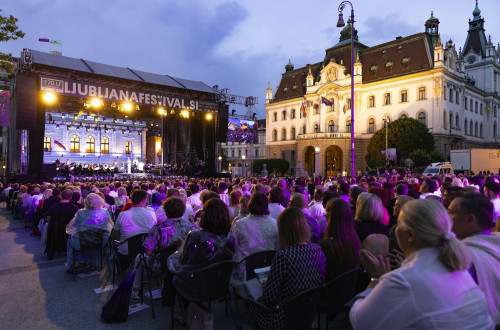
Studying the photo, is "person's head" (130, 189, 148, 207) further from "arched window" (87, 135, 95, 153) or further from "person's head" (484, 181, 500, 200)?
"arched window" (87, 135, 95, 153)

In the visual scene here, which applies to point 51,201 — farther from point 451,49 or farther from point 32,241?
point 451,49

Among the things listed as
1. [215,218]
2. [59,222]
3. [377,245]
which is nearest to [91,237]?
[59,222]

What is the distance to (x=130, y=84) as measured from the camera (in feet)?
71.2

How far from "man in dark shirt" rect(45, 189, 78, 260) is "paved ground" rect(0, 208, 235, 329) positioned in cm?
32

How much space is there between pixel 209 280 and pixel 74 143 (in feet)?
138

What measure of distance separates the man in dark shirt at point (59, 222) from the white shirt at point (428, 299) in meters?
7.33

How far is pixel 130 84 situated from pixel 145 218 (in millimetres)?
18248

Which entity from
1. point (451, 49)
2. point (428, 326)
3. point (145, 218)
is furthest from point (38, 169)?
point (451, 49)

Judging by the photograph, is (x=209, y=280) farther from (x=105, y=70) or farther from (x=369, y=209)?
(x=105, y=70)

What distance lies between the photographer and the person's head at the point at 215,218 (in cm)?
380

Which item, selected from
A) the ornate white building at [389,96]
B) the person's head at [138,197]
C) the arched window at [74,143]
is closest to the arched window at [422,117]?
the ornate white building at [389,96]

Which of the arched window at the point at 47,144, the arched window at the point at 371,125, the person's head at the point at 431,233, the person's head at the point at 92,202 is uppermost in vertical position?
the arched window at the point at 371,125

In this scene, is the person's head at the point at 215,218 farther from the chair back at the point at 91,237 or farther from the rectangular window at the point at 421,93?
the rectangular window at the point at 421,93

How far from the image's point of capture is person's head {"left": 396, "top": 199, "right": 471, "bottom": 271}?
5.32 feet
